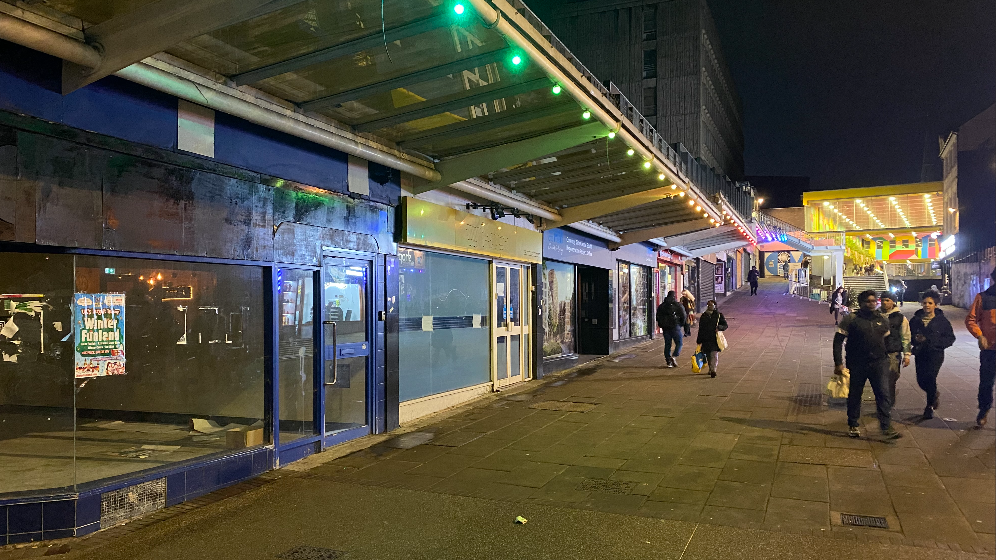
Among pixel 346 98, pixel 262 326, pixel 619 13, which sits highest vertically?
pixel 619 13

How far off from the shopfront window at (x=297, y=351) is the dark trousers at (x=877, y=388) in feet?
20.4

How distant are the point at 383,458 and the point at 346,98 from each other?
3760 mm

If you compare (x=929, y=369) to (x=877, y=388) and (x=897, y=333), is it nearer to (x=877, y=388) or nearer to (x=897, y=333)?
(x=897, y=333)

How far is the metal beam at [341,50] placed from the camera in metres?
4.90

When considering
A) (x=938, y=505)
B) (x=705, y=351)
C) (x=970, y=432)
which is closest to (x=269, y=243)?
(x=938, y=505)

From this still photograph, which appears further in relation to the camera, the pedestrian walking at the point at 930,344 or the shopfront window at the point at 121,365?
the pedestrian walking at the point at 930,344

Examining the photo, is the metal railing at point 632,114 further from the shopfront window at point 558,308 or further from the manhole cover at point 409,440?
the manhole cover at point 409,440

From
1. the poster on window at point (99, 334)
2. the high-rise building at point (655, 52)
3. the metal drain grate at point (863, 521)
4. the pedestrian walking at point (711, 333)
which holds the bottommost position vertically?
the metal drain grate at point (863, 521)

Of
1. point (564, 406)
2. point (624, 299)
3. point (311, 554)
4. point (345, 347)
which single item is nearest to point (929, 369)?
point (564, 406)

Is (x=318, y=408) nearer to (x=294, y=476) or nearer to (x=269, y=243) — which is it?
(x=294, y=476)

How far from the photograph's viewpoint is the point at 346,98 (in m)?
6.20

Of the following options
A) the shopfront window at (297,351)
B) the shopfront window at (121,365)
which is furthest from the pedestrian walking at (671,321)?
the shopfront window at (121,365)

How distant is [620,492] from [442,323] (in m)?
4.89

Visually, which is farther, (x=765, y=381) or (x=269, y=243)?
(x=765, y=381)
